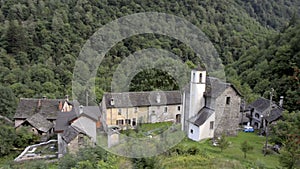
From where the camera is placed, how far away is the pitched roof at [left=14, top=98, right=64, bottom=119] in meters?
26.9

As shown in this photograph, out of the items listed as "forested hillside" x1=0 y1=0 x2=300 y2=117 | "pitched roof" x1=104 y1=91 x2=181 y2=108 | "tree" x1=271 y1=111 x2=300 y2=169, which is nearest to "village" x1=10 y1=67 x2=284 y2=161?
"pitched roof" x1=104 y1=91 x2=181 y2=108

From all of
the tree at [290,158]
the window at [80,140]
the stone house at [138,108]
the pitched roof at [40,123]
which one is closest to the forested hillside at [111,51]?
the stone house at [138,108]

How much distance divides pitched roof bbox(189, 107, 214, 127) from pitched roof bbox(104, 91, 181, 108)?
314 inches

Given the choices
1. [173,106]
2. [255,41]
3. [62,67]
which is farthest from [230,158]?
[255,41]

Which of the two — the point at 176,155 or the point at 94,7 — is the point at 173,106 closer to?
the point at 176,155

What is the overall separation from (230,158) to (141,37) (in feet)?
128

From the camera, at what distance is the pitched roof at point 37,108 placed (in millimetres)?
26866

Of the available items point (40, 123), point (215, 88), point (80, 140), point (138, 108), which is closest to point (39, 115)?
point (40, 123)

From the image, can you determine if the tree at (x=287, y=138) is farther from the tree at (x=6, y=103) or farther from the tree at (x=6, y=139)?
the tree at (x=6, y=103)

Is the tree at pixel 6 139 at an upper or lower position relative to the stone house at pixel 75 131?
lower

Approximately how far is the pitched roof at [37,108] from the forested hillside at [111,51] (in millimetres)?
4829

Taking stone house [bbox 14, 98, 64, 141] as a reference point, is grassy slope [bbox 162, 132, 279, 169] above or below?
below

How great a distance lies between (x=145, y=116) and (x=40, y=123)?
984 centimetres

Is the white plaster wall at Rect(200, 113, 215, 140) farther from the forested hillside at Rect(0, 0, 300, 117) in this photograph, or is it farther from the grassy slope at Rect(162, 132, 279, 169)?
the forested hillside at Rect(0, 0, 300, 117)
